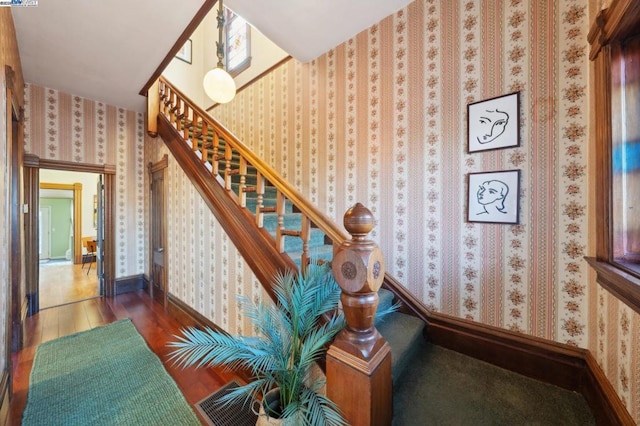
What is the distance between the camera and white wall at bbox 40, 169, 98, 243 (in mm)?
6509

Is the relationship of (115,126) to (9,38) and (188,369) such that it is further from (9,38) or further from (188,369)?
(188,369)

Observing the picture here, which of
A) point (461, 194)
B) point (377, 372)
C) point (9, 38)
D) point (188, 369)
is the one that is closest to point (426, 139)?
point (461, 194)

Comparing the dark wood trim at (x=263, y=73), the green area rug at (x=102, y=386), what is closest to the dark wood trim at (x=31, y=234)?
the green area rug at (x=102, y=386)

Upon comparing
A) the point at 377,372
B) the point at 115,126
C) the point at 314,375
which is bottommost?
the point at 314,375

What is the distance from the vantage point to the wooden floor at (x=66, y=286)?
3.46 m

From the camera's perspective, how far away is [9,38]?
75.4 inches

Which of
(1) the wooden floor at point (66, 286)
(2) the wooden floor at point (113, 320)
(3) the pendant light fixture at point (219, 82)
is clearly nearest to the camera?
(2) the wooden floor at point (113, 320)

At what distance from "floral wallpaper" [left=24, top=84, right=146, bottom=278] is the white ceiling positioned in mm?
434

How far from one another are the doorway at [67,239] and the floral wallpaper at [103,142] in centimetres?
38

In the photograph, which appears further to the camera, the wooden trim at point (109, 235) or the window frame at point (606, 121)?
the wooden trim at point (109, 235)

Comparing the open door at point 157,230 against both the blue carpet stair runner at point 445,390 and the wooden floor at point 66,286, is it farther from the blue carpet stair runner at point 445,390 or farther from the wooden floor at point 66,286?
the blue carpet stair runner at point 445,390

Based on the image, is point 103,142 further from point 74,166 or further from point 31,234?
point 31,234

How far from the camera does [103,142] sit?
3566mm

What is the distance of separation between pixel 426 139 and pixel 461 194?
0.49 meters
